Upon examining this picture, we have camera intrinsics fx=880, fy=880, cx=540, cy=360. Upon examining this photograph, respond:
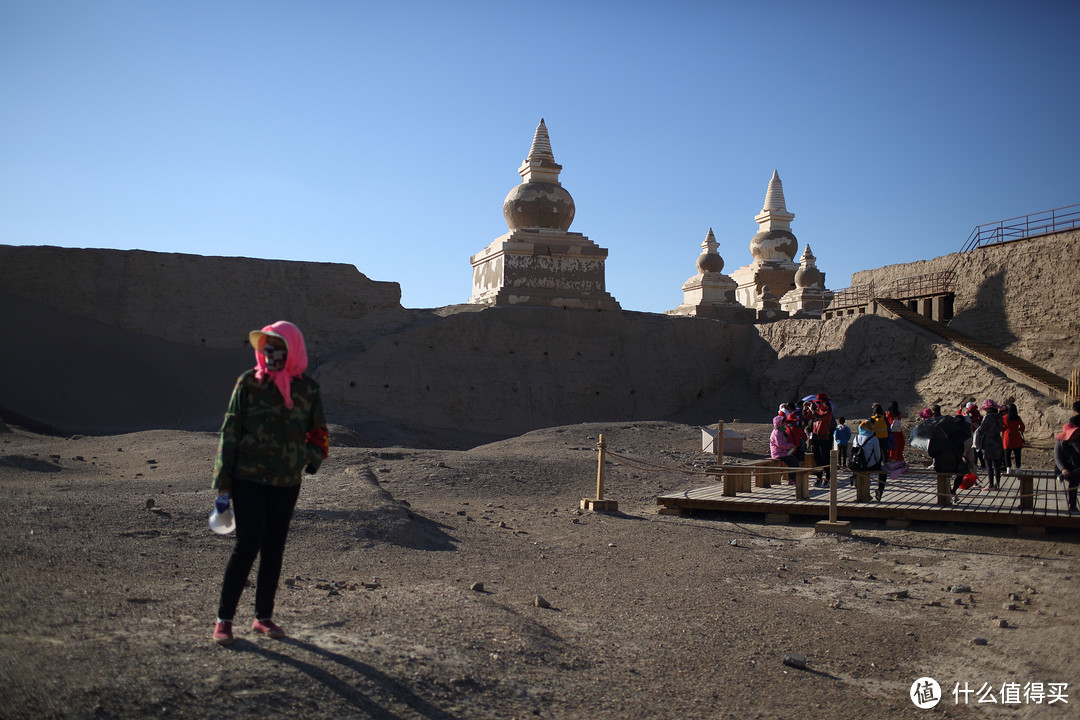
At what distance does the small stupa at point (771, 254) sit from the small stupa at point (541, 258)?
13.2 metres

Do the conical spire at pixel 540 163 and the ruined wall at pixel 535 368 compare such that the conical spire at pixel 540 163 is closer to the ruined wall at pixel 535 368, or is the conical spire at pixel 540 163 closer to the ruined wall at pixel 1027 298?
the ruined wall at pixel 535 368

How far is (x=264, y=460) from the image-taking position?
4109 mm

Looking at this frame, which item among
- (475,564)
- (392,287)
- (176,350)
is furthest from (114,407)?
(475,564)

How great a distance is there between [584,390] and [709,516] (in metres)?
13.4

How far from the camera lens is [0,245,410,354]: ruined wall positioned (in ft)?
72.3

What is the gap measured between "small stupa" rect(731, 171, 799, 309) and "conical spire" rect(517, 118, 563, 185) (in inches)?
514

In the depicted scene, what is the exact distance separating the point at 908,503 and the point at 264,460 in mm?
8489

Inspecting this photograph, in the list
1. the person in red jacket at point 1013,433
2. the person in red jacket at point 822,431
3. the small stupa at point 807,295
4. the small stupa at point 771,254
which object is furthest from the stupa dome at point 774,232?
the person in red jacket at point 822,431

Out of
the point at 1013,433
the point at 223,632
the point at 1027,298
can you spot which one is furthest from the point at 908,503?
the point at 1027,298

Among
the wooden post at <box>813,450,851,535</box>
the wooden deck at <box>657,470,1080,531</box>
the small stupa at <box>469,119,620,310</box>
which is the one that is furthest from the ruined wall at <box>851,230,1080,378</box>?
the wooden post at <box>813,450,851,535</box>

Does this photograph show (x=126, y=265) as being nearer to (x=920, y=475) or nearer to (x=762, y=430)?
(x=762, y=430)

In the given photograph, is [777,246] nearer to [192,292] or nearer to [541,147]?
[541,147]

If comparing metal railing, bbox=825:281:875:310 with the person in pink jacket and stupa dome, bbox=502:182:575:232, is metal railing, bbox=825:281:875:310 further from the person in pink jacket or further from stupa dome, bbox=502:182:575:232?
the person in pink jacket

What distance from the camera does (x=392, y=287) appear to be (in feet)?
81.9
